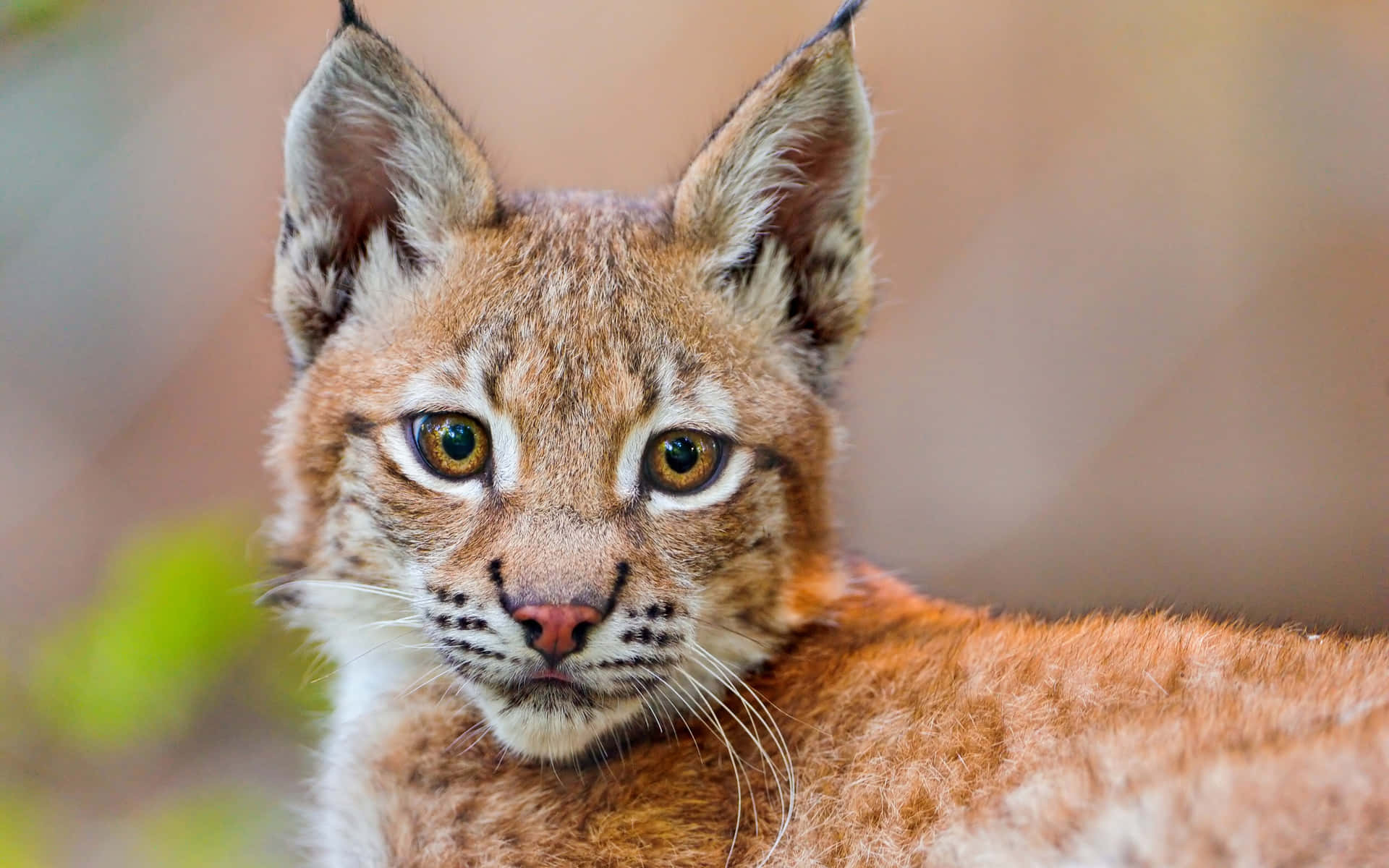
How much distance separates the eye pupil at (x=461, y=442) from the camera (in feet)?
8.39

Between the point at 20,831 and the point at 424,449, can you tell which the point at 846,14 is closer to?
the point at 424,449

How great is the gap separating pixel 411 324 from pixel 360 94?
552mm

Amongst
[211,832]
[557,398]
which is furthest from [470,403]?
[211,832]

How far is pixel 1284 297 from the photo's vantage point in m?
4.61

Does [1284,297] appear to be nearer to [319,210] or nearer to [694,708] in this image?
[694,708]

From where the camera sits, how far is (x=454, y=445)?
8.40 ft

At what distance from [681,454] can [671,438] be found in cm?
5

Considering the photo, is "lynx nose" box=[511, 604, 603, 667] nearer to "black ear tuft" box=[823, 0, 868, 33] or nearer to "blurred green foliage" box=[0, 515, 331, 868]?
"blurred green foliage" box=[0, 515, 331, 868]

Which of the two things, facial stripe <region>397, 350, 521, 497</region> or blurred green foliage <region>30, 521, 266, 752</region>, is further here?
blurred green foliage <region>30, 521, 266, 752</region>

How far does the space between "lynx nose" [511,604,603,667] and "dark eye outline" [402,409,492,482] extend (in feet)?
1.26

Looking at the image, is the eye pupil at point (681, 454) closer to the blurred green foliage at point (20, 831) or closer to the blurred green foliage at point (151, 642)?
the blurred green foliage at point (151, 642)

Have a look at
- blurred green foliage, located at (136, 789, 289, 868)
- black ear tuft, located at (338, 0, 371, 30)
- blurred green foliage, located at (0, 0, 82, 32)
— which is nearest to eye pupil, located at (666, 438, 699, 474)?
black ear tuft, located at (338, 0, 371, 30)

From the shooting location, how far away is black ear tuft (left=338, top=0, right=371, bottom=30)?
254 centimetres

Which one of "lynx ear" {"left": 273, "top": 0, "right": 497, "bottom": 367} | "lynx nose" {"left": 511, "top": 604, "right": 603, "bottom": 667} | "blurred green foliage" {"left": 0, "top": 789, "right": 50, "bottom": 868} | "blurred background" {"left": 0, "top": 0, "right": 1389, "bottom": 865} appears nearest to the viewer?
"lynx nose" {"left": 511, "top": 604, "right": 603, "bottom": 667}
